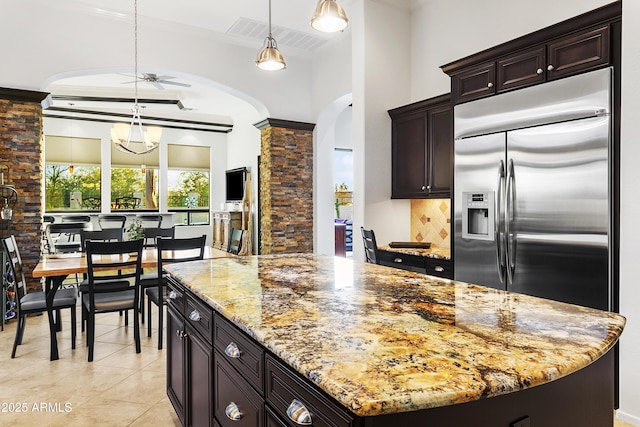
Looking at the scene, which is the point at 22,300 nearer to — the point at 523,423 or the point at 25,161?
the point at 25,161

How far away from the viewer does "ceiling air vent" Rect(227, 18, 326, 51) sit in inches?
217

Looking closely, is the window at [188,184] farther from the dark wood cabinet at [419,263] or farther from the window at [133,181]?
the dark wood cabinet at [419,263]

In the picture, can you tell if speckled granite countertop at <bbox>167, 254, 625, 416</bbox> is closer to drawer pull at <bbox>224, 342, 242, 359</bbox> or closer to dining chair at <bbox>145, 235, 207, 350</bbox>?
drawer pull at <bbox>224, 342, 242, 359</bbox>

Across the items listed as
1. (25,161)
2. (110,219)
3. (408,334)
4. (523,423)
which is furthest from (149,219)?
(523,423)

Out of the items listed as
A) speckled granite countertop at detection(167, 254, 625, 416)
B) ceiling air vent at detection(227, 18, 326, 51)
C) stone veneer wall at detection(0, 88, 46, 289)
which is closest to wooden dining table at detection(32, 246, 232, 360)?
stone veneer wall at detection(0, 88, 46, 289)

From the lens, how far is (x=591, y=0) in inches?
126

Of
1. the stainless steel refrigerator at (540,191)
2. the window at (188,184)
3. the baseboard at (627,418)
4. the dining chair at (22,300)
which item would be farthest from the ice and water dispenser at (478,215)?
the window at (188,184)

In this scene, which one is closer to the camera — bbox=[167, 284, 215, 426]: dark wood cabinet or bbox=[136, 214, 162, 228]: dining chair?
bbox=[167, 284, 215, 426]: dark wood cabinet

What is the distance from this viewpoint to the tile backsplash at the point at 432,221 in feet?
14.4

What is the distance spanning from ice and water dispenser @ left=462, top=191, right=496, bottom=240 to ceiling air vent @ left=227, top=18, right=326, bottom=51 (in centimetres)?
364

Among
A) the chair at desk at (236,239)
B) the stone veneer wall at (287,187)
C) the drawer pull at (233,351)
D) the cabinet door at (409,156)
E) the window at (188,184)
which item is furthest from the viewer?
the window at (188,184)

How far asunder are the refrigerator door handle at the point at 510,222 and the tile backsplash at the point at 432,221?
4.16ft

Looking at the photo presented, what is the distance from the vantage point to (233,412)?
4.70 feet

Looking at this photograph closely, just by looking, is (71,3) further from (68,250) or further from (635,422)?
(635,422)
